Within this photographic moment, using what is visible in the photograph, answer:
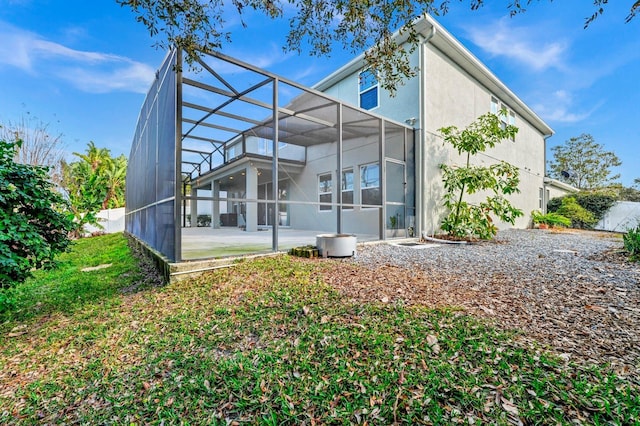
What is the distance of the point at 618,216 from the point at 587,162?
14550 mm

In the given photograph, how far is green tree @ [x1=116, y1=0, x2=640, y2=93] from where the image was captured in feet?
10.7

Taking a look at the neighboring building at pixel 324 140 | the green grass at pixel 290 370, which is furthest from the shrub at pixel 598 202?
the green grass at pixel 290 370

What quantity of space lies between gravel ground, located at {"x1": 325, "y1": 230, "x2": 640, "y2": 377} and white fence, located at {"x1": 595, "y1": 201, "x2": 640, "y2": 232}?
1473 centimetres

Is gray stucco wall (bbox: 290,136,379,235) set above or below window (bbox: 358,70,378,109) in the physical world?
below

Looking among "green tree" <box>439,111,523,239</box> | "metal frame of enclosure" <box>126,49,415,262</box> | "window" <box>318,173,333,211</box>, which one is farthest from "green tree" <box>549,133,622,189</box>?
"metal frame of enclosure" <box>126,49,415,262</box>

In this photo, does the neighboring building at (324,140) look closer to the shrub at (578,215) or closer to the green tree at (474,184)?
the green tree at (474,184)

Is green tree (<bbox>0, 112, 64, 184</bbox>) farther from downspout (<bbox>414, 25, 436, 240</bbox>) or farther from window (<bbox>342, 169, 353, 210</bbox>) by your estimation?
downspout (<bbox>414, 25, 436, 240</bbox>)

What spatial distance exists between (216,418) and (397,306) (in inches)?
72.3

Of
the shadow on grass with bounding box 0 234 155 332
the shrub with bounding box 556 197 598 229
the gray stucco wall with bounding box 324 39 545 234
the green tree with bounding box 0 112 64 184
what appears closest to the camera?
the shadow on grass with bounding box 0 234 155 332

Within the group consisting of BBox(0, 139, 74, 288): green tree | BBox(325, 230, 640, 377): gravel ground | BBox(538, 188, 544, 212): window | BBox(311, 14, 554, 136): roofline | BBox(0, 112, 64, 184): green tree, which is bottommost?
BBox(325, 230, 640, 377): gravel ground

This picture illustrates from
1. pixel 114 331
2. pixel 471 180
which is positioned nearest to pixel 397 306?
pixel 114 331

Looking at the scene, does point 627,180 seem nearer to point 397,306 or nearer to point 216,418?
point 397,306

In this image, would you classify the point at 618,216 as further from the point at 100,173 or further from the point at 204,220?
the point at 100,173

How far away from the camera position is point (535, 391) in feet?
5.39
